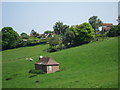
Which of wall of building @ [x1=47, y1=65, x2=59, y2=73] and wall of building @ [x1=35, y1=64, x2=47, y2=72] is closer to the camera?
wall of building @ [x1=47, y1=65, x2=59, y2=73]

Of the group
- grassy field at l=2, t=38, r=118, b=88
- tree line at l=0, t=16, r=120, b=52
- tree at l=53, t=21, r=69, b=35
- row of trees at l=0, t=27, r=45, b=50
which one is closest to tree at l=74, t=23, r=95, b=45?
tree line at l=0, t=16, r=120, b=52

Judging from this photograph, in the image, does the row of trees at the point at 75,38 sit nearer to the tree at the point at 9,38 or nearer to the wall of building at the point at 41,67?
the tree at the point at 9,38

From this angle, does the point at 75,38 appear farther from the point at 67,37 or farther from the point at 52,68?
the point at 52,68

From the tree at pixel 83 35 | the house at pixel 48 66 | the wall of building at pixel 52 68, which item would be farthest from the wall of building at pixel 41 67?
the tree at pixel 83 35

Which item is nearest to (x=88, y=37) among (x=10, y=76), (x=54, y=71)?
(x=54, y=71)

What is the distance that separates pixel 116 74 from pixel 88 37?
169 ft

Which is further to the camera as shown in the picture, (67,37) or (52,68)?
(67,37)

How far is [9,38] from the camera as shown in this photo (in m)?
99.9

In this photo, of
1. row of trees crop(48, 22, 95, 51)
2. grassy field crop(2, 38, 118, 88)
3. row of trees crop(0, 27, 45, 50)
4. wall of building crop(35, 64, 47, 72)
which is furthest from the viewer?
row of trees crop(0, 27, 45, 50)

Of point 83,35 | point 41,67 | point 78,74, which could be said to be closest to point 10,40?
point 83,35

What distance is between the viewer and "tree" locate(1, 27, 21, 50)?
9706 centimetres

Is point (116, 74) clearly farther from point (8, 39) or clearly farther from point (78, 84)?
point (8, 39)

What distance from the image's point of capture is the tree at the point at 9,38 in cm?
9706

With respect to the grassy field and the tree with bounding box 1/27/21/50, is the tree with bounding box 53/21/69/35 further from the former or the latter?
the grassy field
